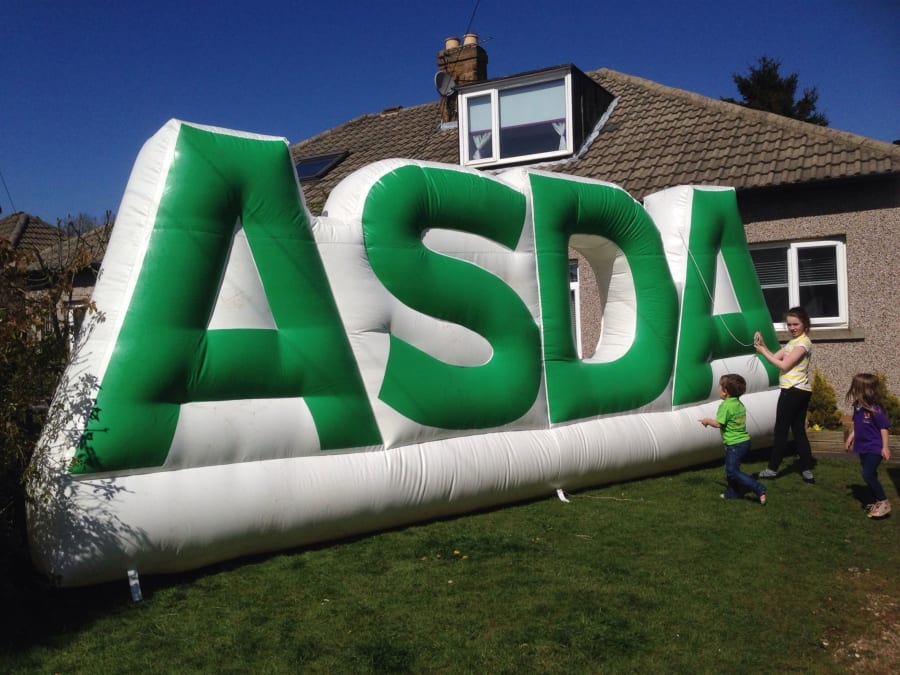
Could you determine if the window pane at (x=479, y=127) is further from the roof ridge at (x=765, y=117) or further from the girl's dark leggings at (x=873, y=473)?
the girl's dark leggings at (x=873, y=473)

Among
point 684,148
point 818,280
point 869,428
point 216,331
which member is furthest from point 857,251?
point 216,331

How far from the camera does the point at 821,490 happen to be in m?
7.25

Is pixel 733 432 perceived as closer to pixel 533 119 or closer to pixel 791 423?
pixel 791 423

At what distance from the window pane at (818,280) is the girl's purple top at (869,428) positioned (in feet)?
16.9

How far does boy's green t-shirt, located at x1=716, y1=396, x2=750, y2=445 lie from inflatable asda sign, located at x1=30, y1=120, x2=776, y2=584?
0.70 metres

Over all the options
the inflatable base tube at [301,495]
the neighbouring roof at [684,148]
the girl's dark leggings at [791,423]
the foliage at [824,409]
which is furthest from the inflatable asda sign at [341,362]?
the neighbouring roof at [684,148]

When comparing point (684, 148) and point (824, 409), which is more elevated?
point (684, 148)

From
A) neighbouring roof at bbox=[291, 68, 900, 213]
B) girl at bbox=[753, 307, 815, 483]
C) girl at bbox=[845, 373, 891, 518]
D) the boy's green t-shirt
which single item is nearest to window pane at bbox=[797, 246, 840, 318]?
neighbouring roof at bbox=[291, 68, 900, 213]

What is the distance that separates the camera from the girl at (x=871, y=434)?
638 centimetres

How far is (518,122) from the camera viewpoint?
47.0ft

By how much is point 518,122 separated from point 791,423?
8218 mm

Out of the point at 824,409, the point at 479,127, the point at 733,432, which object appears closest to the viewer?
the point at 733,432

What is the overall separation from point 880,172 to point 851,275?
1347mm

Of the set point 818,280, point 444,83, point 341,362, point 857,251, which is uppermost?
point 444,83
